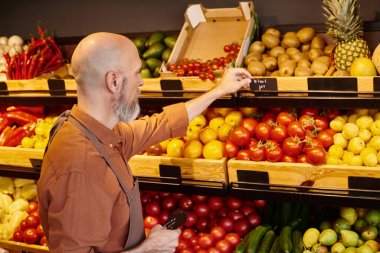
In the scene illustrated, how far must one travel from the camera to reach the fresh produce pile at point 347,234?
2.81 meters

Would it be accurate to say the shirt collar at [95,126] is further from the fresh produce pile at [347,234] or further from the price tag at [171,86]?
the fresh produce pile at [347,234]

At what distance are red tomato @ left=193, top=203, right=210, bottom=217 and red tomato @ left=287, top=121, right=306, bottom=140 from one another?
0.94m

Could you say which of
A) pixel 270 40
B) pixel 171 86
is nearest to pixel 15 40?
pixel 171 86

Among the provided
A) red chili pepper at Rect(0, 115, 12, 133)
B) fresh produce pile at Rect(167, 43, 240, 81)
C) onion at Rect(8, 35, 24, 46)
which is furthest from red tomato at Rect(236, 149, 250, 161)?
onion at Rect(8, 35, 24, 46)

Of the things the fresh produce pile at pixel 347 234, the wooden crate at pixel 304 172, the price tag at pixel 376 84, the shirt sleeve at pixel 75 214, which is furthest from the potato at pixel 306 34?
the shirt sleeve at pixel 75 214

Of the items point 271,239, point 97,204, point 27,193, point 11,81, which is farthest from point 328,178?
point 27,193

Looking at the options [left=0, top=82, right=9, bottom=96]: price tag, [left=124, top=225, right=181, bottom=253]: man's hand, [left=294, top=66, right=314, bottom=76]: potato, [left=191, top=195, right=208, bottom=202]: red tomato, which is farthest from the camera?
[left=0, top=82, right=9, bottom=96]: price tag

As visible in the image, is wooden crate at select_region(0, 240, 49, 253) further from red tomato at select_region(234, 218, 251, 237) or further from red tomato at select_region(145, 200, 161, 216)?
red tomato at select_region(234, 218, 251, 237)

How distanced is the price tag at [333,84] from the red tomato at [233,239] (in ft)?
3.80

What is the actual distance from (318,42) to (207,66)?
777 millimetres

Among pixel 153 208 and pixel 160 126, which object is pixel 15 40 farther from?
pixel 160 126

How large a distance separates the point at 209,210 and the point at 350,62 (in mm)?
1451

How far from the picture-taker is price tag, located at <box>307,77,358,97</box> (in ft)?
8.22

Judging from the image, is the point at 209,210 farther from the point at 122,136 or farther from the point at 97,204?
the point at 97,204
